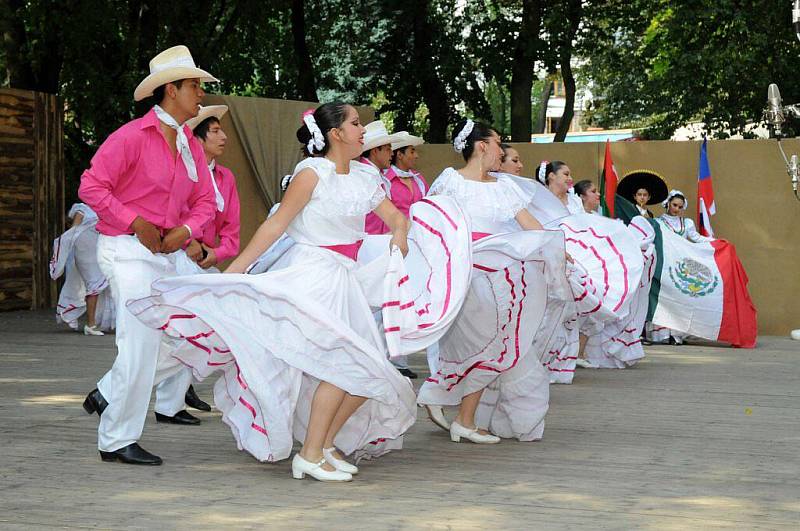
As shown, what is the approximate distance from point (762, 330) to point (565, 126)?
10.5 meters

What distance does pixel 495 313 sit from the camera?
21.3ft

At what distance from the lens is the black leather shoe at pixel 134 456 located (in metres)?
5.77

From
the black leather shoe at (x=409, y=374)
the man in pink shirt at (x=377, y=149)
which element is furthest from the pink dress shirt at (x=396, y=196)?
the black leather shoe at (x=409, y=374)

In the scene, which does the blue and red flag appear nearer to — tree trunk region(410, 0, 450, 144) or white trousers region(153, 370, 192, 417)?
tree trunk region(410, 0, 450, 144)

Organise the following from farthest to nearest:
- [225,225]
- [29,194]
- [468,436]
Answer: [29,194] < [225,225] < [468,436]

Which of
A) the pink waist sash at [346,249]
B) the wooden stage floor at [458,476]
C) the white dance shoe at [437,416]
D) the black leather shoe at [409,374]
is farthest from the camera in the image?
the black leather shoe at [409,374]

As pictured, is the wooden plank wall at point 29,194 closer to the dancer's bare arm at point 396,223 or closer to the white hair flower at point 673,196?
the white hair flower at point 673,196

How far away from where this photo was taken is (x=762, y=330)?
14672 millimetres

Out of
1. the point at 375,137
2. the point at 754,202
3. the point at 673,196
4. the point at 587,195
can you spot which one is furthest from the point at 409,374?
the point at 754,202

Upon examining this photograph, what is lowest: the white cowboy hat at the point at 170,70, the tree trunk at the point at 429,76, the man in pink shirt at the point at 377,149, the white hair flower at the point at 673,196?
the white hair flower at the point at 673,196

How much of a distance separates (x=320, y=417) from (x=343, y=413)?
0.55 feet

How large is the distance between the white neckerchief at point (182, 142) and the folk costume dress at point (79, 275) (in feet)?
24.0

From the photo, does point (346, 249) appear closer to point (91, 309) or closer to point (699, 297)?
point (91, 309)

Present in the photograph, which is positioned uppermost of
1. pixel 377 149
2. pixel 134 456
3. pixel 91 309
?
pixel 377 149
